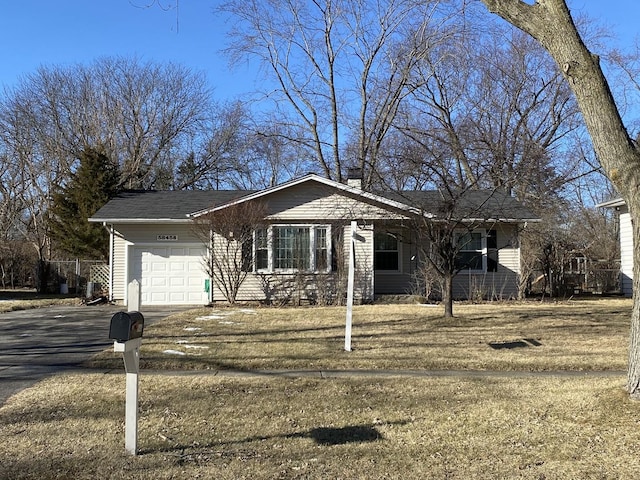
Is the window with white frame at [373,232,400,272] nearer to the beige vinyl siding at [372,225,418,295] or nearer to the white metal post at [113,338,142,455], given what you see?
the beige vinyl siding at [372,225,418,295]

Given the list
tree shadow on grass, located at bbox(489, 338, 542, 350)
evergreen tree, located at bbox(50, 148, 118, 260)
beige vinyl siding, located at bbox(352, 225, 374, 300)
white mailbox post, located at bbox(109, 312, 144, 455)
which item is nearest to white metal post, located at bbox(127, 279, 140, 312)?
white mailbox post, located at bbox(109, 312, 144, 455)

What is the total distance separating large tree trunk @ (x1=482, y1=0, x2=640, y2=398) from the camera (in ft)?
18.0

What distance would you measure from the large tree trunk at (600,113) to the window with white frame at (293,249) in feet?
40.9

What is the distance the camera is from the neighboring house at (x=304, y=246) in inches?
705

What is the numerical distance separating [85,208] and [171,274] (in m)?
7.45

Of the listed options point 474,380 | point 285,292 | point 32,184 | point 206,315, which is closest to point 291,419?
point 474,380

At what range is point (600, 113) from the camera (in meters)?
5.60

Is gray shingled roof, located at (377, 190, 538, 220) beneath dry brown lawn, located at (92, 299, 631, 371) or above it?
above

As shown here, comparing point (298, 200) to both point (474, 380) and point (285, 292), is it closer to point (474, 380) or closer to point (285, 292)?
point (285, 292)

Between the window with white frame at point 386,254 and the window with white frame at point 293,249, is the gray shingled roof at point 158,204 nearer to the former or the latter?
the window with white frame at point 293,249

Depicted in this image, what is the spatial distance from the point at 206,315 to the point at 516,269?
11.0 metres

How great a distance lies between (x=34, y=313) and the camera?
53.2ft

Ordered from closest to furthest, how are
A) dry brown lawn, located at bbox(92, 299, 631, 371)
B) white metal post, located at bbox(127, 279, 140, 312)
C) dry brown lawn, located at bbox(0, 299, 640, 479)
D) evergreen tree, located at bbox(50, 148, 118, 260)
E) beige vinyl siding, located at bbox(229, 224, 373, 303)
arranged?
dry brown lawn, located at bbox(0, 299, 640, 479) → white metal post, located at bbox(127, 279, 140, 312) → dry brown lawn, located at bbox(92, 299, 631, 371) → beige vinyl siding, located at bbox(229, 224, 373, 303) → evergreen tree, located at bbox(50, 148, 118, 260)

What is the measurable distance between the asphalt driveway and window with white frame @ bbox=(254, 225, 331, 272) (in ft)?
10.4
